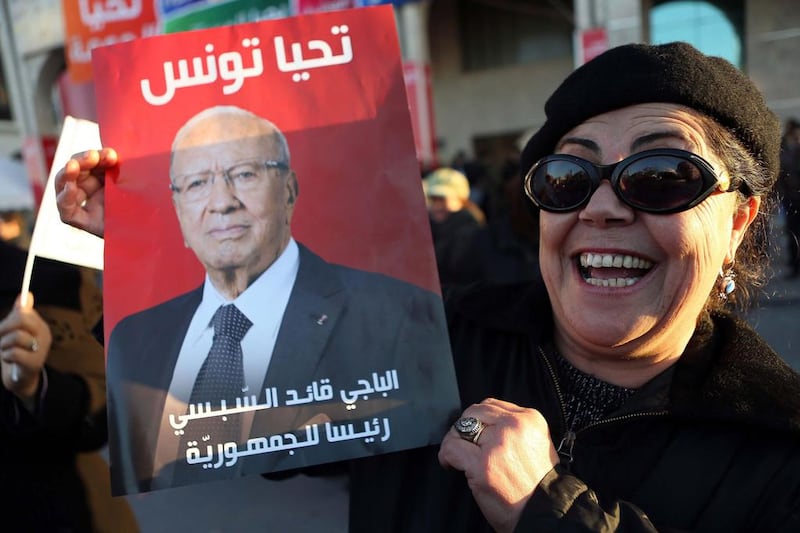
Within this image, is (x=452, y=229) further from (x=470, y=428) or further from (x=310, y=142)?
(x=470, y=428)

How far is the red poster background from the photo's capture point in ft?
3.92

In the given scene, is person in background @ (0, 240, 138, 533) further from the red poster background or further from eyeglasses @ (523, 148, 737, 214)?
eyeglasses @ (523, 148, 737, 214)

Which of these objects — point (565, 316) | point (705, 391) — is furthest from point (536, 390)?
point (705, 391)

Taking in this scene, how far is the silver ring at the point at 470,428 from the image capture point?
1.05 m

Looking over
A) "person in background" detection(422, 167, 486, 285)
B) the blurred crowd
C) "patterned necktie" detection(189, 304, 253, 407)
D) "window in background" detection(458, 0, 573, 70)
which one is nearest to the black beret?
"patterned necktie" detection(189, 304, 253, 407)

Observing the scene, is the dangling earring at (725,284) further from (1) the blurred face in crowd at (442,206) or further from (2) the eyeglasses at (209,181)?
(1) the blurred face in crowd at (442,206)

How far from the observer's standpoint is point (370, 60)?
47.4 inches

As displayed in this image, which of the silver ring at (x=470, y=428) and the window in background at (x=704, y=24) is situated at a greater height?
the window in background at (x=704, y=24)

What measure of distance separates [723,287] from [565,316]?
1.20ft

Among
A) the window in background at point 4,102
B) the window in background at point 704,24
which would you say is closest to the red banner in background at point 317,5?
the window in background at point 704,24

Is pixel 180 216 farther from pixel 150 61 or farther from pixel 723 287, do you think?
pixel 723 287

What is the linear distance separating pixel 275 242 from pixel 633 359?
709 millimetres

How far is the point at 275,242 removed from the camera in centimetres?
121

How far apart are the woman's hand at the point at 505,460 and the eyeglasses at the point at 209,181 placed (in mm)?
593
